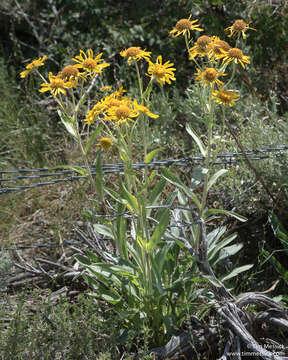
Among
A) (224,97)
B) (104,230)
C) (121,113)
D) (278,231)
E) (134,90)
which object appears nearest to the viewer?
(121,113)

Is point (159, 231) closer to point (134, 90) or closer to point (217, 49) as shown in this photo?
point (217, 49)

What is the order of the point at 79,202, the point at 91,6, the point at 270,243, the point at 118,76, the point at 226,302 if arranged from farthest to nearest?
1. the point at 91,6
2. the point at 118,76
3. the point at 79,202
4. the point at 270,243
5. the point at 226,302

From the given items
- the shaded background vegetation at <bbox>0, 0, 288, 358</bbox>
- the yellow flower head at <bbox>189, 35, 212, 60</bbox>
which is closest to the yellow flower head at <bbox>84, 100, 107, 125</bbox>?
the yellow flower head at <bbox>189, 35, 212, 60</bbox>

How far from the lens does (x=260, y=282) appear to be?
2473 mm

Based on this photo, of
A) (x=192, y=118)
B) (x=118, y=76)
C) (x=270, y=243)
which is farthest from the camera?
(x=118, y=76)

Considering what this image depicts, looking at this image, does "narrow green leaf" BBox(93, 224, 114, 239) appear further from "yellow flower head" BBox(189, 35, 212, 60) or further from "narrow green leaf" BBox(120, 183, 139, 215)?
"yellow flower head" BBox(189, 35, 212, 60)

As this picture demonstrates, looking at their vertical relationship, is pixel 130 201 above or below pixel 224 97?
below

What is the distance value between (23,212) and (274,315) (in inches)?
83.5

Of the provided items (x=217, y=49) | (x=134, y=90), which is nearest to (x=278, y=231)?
(x=217, y=49)

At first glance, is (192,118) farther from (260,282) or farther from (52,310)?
(52,310)

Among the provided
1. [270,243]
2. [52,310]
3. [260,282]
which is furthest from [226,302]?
[270,243]

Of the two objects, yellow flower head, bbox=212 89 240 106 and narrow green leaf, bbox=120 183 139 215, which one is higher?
yellow flower head, bbox=212 89 240 106

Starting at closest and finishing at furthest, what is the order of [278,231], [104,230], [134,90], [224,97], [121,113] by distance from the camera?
[121,113] → [224,97] → [104,230] → [278,231] → [134,90]

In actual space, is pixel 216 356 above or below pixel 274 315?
below
